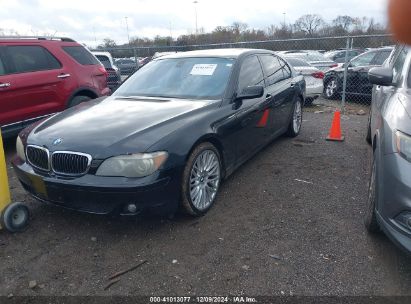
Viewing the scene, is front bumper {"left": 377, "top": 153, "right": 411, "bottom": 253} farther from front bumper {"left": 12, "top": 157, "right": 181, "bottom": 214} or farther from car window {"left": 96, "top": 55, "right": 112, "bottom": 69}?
car window {"left": 96, "top": 55, "right": 112, "bottom": 69}

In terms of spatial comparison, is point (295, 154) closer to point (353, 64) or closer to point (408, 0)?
point (408, 0)

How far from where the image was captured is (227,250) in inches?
118

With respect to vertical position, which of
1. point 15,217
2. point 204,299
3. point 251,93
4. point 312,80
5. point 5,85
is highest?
point 5,85

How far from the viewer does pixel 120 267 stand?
2.82 m

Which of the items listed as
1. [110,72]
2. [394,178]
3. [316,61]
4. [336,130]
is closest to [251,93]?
[394,178]

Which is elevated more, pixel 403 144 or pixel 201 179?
pixel 403 144

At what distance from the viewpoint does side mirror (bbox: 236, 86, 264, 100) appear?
3.96 metres

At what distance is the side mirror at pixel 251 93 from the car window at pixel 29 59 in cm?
380

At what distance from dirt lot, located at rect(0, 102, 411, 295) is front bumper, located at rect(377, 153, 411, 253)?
39 cm

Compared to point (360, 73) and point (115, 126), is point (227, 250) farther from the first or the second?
point (360, 73)

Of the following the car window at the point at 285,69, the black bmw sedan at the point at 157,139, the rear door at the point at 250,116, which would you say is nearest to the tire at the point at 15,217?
the black bmw sedan at the point at 157,139

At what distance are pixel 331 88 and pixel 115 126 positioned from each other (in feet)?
29.8

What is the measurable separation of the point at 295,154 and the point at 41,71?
438 centimetres

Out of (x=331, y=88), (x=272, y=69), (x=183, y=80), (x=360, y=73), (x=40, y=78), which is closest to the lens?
(x=183, y=80)
